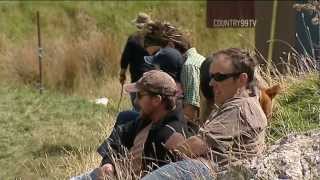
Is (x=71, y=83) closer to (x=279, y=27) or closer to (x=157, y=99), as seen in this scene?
(x=279, y=27)

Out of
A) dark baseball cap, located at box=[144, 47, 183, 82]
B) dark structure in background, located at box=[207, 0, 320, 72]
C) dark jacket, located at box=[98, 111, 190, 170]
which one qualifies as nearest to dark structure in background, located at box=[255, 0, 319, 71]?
dark structure in background, located at box=[207, 0, 320, 72]

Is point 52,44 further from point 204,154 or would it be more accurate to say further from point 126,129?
point 204,154

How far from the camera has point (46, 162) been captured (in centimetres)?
824

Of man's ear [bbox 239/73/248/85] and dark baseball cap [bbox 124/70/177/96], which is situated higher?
man's ear [bbox 239/73/248/85]

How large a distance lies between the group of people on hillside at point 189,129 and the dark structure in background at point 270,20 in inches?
143

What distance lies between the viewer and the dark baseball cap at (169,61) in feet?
24.0

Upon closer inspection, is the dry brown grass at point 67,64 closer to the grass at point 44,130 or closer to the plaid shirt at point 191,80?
the grass at point 44,130

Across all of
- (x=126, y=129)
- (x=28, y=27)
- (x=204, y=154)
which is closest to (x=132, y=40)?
(x=126, y=129)

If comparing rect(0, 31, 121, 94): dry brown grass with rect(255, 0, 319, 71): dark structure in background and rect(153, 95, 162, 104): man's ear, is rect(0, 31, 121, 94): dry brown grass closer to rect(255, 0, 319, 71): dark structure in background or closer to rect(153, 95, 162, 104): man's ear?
rect(255, 0, 319, 71): dark structure in background

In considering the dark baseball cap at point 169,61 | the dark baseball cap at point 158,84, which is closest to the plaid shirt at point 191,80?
the dark baseball cap at point 169,61

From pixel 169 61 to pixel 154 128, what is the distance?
1.68m

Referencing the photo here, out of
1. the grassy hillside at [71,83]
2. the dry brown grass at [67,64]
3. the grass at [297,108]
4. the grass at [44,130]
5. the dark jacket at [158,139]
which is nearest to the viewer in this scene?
the dark jacket at [158,139]

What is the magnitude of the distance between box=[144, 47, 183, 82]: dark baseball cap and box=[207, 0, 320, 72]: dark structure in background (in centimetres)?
292

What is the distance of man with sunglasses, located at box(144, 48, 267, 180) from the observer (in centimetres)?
503
